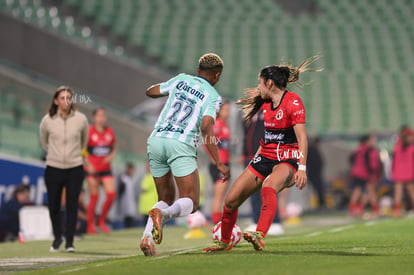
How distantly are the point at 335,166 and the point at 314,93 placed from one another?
4.41 meters

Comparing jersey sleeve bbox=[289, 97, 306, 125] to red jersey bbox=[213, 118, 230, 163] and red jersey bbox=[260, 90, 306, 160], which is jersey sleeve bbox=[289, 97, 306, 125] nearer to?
red jersey bbox=[260, 90, 306, 160]

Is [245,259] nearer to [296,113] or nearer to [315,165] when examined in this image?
[296,113]

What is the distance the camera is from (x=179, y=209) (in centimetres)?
828

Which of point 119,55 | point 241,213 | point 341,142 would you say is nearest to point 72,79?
point 119,55

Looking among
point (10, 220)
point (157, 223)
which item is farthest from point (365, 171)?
point (157, 223)

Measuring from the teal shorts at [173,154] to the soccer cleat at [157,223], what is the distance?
0.48 meters

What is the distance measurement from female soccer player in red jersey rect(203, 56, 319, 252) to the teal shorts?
0.60m

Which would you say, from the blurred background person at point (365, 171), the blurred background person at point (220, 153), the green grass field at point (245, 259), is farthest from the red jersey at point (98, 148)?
the blurred background person at point (365, 171)

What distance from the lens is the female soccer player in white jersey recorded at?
8.32 meters

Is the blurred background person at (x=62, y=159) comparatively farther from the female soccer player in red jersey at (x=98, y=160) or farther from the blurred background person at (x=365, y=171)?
the blurred background person at (x=365, y=171)

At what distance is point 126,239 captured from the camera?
13625 millimetres

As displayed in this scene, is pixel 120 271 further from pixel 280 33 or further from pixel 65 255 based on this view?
pixel 280 33

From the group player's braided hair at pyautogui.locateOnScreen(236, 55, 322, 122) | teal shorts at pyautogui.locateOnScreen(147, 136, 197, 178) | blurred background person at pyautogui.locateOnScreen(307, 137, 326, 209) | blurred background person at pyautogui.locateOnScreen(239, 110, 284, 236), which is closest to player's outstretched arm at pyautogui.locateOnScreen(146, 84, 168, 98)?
teal shorts at pyautogui.locateOnScreen(147, 136, 197, 178)

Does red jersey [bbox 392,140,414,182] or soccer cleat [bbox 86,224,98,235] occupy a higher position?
red jersey [bbox 392,140,414,182]
